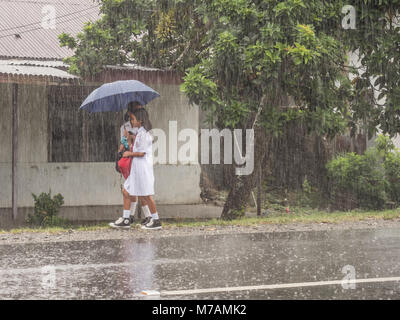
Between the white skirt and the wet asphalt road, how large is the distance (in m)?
1.31

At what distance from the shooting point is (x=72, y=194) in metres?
14.9

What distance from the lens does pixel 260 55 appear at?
35.1 ft

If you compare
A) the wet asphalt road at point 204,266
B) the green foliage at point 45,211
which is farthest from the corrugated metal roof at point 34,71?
the wet asphalt road at point 204,266

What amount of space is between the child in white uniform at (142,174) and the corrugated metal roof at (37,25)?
5.23 meters

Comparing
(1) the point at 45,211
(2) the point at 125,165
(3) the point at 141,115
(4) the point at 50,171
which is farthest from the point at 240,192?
(4) the point at 50,171

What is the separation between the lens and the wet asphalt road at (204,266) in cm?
621

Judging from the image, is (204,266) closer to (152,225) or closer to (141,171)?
(152,225)

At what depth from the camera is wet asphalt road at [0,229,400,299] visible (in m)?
6.21

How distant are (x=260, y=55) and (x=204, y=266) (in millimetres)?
4386

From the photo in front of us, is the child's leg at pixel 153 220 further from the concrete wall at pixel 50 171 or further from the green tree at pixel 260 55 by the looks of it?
the concrete wall at pixel 50 171

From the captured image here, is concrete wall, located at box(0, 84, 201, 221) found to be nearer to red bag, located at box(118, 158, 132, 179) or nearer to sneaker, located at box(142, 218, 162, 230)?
red bag, located at box(118, 158, 132, 179)

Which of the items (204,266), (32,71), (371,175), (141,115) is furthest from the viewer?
(371,175)

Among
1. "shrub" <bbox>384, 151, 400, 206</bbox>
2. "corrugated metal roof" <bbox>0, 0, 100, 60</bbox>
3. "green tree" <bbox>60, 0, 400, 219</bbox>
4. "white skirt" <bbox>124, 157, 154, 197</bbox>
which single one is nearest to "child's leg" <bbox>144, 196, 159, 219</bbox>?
"white skirt" <bbox>124, 157, 154, 197</bbox>
